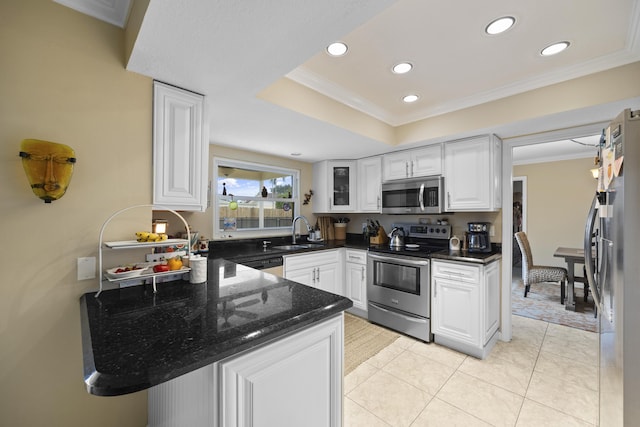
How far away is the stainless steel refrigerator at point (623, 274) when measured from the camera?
1.12 m

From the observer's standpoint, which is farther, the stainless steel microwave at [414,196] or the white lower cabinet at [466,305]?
the stainless steel microwave at [414,196]

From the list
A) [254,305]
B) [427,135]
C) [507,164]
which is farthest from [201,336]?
[507,164]

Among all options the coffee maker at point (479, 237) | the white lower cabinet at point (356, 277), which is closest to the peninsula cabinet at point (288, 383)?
the white lower cabinet at point (356, 277)

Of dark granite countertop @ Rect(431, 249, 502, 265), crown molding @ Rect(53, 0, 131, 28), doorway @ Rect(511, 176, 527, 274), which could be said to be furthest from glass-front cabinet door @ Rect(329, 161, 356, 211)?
doorway @ Rect(511, 176, 527, 274)

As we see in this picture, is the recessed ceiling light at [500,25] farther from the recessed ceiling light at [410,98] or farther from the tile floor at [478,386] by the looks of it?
the tile floor at [478,386]

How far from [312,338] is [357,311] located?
2588 mm

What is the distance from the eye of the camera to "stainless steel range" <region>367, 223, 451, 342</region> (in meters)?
2.75

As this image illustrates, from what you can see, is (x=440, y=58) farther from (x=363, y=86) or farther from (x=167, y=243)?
(x=167, y=243)

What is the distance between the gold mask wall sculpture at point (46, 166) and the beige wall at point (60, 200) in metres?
0.11

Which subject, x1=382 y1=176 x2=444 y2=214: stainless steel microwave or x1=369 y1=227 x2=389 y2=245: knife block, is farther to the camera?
x1=369 y1=227 x2=389 y2=245: knife block

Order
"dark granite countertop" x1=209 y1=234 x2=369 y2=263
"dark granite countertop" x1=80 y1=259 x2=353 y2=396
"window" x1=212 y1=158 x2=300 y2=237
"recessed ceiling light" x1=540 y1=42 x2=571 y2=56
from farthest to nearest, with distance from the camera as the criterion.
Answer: "window" x1=212 y1=158 x2=300 y2=237 < "dark granite countertop" x1=209 y1=234 x2=369 y2=263 < "recessed ceiling light" x1=540 y1=42 x2=571 y2=56 < "dark granite countertop" x1=80 y1=259 x2=353 y2=396

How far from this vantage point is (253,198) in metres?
3.55

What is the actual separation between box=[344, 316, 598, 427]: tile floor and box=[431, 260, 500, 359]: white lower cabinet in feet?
0.43

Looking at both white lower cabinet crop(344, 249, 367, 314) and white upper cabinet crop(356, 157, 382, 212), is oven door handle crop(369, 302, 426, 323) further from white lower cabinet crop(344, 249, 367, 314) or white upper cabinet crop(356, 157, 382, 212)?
white upper cabinet crop(356, 157, 382, 212)
